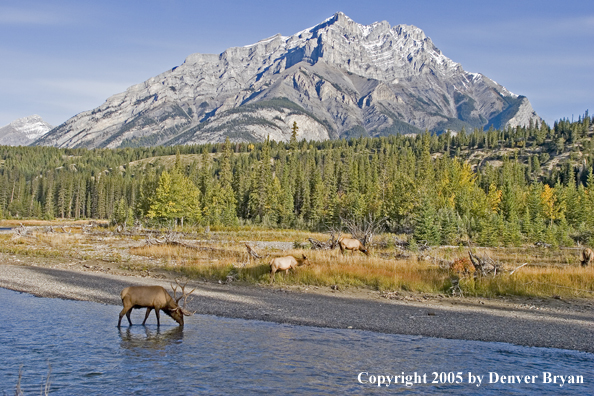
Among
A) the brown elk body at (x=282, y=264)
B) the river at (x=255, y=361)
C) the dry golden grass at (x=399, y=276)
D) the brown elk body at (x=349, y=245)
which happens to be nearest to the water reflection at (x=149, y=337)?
the river at (x=255, y=361)

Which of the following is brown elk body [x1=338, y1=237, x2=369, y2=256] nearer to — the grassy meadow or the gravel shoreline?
the grassy meadow

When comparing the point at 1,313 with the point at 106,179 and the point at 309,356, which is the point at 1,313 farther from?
the point at 106,179

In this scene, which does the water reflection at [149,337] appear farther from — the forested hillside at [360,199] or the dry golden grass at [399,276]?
the forested hillside at [360,199]

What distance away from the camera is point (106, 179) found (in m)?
158

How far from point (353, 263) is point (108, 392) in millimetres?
17971

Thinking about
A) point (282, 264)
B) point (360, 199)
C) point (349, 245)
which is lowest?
point (282, 264)

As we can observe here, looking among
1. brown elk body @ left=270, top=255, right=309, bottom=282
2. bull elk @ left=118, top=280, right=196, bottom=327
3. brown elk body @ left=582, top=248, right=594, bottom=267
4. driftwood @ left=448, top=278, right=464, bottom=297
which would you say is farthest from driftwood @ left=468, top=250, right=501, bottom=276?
bull elk @ left=118, top=280, right=196, bottom=327

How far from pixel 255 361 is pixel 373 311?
768 centimetres

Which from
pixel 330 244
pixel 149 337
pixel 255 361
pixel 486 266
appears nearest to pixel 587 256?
pixel 486 266

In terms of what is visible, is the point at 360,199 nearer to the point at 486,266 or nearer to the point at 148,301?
the point at 486,266

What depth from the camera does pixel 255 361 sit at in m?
11.1

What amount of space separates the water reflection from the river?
0.09 ft

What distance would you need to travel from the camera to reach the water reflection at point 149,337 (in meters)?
12.3

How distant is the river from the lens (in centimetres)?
960
